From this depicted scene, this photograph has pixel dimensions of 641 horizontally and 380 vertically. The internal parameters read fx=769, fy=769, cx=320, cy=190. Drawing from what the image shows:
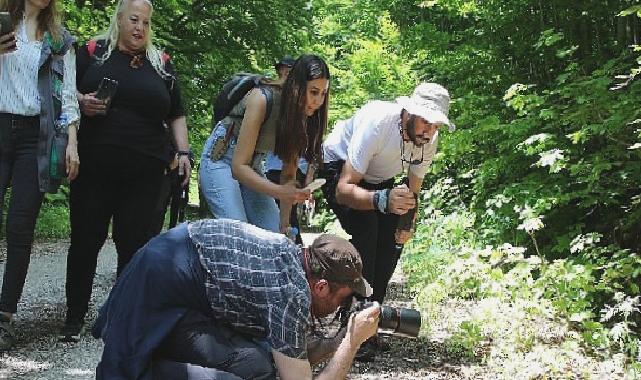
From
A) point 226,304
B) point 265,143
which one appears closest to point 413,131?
point 265,143

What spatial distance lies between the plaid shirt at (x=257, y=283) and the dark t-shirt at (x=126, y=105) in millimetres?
Answer: 1696

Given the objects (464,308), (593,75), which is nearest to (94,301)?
(464,308)

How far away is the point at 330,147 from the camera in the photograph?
432 centimetres

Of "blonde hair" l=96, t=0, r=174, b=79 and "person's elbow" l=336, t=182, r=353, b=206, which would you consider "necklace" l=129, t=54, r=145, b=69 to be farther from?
"person's elbow" l=336, t=182, r=353, b=206

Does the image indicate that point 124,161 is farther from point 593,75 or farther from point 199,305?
point 593,75

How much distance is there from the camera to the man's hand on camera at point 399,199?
4000mm

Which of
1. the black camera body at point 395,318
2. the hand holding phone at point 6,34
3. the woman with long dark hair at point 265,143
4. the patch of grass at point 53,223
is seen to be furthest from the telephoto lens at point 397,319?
the patch of grass at point 53,223

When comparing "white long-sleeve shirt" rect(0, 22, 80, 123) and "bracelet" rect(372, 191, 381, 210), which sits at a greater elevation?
"white long-sleeve shirt" rect(0, 22, 80, 123)

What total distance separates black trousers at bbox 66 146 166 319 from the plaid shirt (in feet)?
5.51

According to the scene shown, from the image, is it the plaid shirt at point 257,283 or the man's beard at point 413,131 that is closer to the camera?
the plaid shirt at point 257,283

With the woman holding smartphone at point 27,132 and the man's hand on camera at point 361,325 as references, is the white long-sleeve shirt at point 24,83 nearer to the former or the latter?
the woman holding smartphone at point 27,132

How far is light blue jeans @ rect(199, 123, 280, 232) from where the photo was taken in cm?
364

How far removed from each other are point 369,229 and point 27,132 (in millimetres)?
1834

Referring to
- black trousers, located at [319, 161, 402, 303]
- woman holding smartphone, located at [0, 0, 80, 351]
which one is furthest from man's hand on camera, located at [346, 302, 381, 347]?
woman holding smartphone, located at [0, 0, 80, 351]
